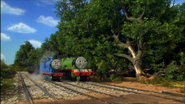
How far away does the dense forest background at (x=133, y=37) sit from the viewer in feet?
53.4

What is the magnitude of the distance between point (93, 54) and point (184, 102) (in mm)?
13544

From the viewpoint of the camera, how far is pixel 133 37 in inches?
627

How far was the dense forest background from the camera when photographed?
16281 millimetres

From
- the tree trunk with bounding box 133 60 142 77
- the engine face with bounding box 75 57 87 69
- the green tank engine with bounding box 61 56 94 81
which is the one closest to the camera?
the tree trunk with bounding box 133 60 142 77

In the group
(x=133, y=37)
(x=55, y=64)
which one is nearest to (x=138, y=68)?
(x=133, y=37)

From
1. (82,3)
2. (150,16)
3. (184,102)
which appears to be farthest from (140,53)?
(82,3)

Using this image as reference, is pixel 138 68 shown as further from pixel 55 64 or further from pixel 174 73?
pixel 55 64

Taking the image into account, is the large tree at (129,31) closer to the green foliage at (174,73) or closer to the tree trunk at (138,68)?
the tree trunk at (138,68)

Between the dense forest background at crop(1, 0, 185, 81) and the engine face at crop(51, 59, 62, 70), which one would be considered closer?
the dense forest background at crop(1, 0, 185, 81)

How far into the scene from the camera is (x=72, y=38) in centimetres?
2186

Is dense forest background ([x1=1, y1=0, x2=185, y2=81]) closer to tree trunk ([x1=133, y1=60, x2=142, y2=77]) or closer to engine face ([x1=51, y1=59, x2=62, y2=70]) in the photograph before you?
tree trunk ([x1=133, y1=60, x2=142, y2=77])

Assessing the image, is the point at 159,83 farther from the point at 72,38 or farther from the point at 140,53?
the point at 72,38

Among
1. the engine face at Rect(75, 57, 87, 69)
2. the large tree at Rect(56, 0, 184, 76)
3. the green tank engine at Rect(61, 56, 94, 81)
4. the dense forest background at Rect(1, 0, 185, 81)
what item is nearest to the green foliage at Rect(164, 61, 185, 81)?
the dense forest background at Rect(1, 0, 185, 81)

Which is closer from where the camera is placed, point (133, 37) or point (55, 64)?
point (133, 37)
